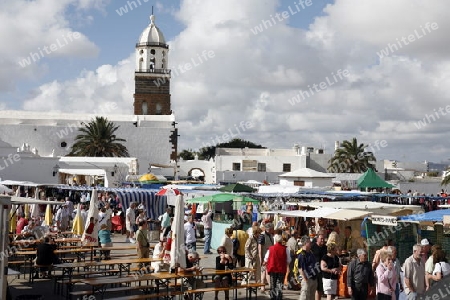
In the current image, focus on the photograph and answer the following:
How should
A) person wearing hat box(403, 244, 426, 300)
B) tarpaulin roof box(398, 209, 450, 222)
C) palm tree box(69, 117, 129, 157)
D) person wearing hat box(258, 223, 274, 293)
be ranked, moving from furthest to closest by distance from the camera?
palm tree box(69, 117, 129, 157) → person wearing hat box(258, 223, 274, 293) → tarpaulin roof box(398, 209, 450, 222) → person wearing hat box(403, 244, 426, 300)

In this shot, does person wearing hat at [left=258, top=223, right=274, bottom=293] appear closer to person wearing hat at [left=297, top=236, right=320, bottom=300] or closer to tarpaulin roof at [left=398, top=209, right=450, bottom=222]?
person wearing hat at [left=297, top=236, right=320, bottom=300]

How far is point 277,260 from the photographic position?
11.6 metres

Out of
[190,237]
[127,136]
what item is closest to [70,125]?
[127,136]

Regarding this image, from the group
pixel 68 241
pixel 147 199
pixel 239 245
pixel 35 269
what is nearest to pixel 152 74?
pixel 147 199

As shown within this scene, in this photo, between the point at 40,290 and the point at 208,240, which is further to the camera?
the point at 208,240

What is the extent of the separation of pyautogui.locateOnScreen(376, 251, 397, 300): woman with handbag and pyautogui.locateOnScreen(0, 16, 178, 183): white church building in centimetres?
4635

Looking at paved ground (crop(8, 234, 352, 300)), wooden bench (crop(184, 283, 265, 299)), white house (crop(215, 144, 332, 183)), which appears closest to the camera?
wooden bench (crop(184, 283, 265, 299))

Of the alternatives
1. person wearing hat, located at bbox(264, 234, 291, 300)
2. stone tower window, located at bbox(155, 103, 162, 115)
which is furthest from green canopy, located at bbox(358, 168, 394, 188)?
stone tower window, located at bbox(155, 103, 162, 115)

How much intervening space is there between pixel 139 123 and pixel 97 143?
8.42m

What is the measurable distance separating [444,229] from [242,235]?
4.77 metres

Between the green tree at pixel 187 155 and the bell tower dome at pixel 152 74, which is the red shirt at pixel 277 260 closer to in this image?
the bell tower dome at pixel 152 74

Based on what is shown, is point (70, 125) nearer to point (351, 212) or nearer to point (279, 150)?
point (279, 150)

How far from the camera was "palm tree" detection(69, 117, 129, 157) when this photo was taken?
5556cm

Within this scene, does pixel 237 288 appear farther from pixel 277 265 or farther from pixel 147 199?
pixel 147 199
